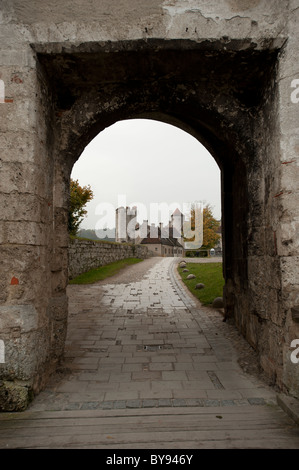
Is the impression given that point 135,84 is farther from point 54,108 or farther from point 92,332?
point 92,332

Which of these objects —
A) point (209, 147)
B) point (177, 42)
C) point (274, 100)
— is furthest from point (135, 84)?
point (209, 147)

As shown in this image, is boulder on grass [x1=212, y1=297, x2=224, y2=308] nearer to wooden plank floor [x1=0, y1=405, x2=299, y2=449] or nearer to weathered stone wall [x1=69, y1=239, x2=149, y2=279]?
wooden plank floor [x1=0, y1=405, x2=299, y2=449]

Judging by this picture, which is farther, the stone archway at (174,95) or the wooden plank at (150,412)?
the stone archway at (174,95)

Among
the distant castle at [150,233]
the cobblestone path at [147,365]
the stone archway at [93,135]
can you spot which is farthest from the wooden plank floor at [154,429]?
the distant castle at [150,233]

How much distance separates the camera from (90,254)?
547 inches

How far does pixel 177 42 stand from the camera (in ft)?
8.76

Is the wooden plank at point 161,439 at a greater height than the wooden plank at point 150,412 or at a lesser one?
greater

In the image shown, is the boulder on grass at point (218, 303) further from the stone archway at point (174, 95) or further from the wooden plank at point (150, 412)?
the wooden plank at point (150, 412)

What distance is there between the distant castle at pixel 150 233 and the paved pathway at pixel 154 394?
29.7 m

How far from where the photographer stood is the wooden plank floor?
2043 millimetres

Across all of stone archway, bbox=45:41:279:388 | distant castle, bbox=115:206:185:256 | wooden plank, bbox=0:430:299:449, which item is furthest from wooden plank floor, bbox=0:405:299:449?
distant castle, bbox=115:206:185:256

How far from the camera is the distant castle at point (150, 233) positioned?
1389 inches

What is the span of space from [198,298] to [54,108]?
19.1 ft

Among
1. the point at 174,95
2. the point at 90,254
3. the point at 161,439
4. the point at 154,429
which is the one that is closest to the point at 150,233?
the point at 90,254
